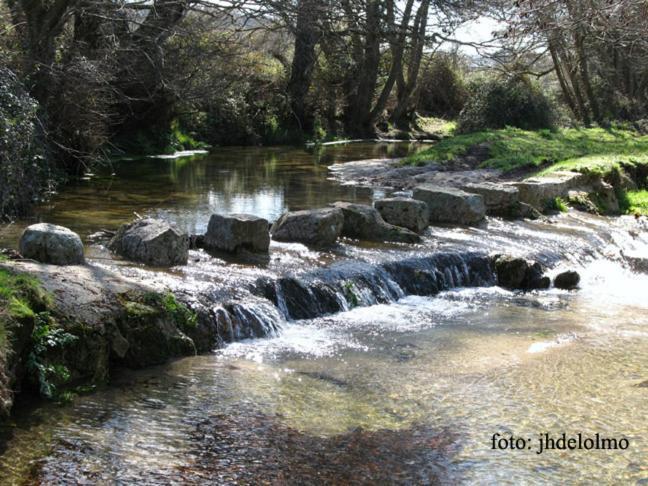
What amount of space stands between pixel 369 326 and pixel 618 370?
8.17ft

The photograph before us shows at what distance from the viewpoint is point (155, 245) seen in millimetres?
8484

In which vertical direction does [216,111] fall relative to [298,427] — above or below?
above

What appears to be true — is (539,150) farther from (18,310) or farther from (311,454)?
(18,310)

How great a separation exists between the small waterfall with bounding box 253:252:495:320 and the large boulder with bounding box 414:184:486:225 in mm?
1899

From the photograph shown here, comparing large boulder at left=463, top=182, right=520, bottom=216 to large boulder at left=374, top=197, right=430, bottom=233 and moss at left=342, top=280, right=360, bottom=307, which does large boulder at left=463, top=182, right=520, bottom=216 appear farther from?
moss at left=342, top=280, right=360, bottom=307

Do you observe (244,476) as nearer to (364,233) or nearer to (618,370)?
(618,370)

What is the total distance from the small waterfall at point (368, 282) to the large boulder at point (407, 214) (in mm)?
1140

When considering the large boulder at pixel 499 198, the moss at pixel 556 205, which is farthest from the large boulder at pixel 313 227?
the moss at pixel 556 205

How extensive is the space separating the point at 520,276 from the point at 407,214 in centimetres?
196

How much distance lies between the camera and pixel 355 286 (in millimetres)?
9070

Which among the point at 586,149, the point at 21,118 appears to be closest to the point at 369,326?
the point at 21,118

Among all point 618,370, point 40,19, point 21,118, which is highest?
point 40,19

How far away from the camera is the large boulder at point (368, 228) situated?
10.9 meters

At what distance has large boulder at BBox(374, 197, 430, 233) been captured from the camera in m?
11.5
